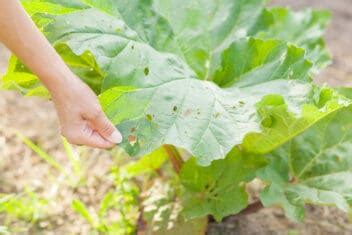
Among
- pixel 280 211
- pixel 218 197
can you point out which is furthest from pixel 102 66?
pixel 280 211

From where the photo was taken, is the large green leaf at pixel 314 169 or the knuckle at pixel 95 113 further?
the large green leaf at pixel 314 169

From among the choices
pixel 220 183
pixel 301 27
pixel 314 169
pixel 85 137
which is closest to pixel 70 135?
pixel 85 137

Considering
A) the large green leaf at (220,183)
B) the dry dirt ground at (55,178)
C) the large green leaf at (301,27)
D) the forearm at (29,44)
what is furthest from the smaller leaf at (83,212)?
the large green leaf at (301,27)

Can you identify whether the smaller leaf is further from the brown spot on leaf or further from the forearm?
the forearm

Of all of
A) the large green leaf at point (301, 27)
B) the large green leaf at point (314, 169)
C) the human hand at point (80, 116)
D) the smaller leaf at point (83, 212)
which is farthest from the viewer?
the large green leaf at point (301, 27)

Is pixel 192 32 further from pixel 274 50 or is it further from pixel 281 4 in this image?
pixel 281 4

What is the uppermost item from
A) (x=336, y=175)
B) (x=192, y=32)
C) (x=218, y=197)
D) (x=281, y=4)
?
(x=192, y=32)

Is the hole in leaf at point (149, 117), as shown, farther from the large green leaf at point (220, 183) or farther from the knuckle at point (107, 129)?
the large green leaf at point (220, 183)
